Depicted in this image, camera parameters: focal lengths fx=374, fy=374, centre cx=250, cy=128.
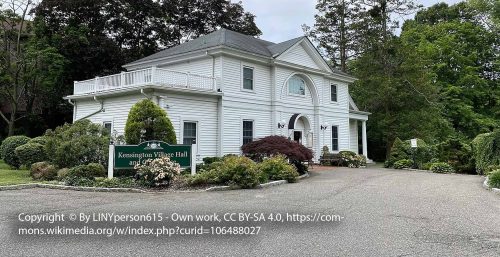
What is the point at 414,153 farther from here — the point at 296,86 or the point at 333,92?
the point at 296,86

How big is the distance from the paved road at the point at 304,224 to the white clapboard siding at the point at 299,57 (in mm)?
11714

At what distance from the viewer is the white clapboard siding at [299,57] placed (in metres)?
21.9

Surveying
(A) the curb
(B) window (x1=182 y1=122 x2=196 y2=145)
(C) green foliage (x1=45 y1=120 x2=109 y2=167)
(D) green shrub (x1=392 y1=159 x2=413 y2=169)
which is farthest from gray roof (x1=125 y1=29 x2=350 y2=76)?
(A) the curb

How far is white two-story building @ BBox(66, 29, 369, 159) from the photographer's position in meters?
16.8

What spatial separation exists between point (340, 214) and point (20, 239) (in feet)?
18.7

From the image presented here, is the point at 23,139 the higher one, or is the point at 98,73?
the point at 98,73

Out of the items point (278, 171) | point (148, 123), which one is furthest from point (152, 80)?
→ point (278, 171)

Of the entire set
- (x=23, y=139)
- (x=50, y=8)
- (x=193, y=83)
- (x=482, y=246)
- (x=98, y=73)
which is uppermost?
(x=50, y=8)

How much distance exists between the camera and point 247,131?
19812mm

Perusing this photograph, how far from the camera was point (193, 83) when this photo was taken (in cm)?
1744

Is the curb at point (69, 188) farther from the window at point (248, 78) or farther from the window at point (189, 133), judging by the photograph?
the window at point (248, 78)

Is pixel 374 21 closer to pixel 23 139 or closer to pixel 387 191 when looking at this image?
pixel 387 191

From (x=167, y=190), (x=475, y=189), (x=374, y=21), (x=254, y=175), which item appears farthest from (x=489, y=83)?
(x=167, y=190)

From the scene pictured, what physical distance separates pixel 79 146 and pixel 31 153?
365 centimetres
